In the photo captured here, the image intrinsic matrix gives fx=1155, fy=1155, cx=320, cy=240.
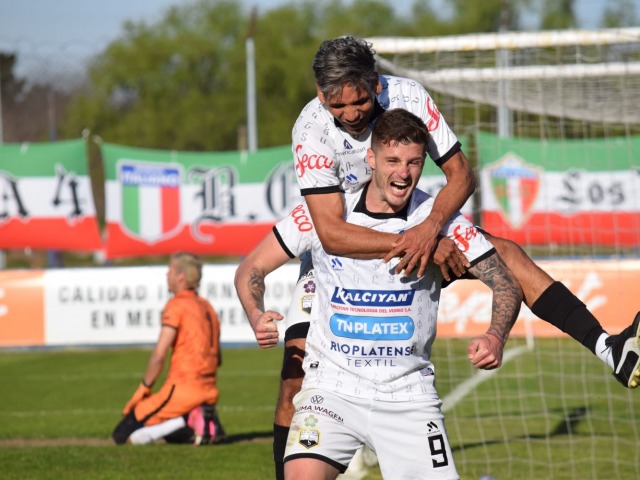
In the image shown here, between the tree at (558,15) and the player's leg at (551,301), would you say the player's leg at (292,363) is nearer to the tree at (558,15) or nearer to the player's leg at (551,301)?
the player's leg at (551,301)

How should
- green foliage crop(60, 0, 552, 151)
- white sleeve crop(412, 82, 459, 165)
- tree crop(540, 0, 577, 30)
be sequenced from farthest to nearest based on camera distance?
1. tree crop(540, 0, 577, 30)
2. green foliage crop(60, 0, 552, 151)
3. white sleeve crop(412, 82, 459, 165)

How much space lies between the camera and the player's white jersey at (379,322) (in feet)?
15.6

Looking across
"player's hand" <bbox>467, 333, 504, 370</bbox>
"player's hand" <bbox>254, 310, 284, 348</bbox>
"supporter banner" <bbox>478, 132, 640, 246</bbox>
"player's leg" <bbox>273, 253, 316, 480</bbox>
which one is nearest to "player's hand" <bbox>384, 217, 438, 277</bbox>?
"player's hand" <bbox>467, 333, 504, 370</bbox>

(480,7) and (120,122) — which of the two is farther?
(480,7)

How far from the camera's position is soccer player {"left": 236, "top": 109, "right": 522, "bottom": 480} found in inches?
186

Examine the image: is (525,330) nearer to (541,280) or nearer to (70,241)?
(70,241)

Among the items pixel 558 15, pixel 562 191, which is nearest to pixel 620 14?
pixel 558 15

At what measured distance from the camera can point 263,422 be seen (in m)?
11.1

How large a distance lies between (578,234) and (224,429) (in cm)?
728

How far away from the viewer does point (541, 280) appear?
545 cm

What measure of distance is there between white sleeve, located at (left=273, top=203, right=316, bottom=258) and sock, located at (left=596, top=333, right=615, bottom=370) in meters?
1.41

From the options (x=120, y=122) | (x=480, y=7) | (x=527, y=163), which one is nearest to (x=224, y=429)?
(x=527, y=163)

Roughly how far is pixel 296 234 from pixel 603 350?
151 cm

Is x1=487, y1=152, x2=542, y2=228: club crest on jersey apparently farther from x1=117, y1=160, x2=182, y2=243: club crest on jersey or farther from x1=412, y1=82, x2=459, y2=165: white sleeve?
x1=412, y1=82, x2=459, y2=165: white sleeve
